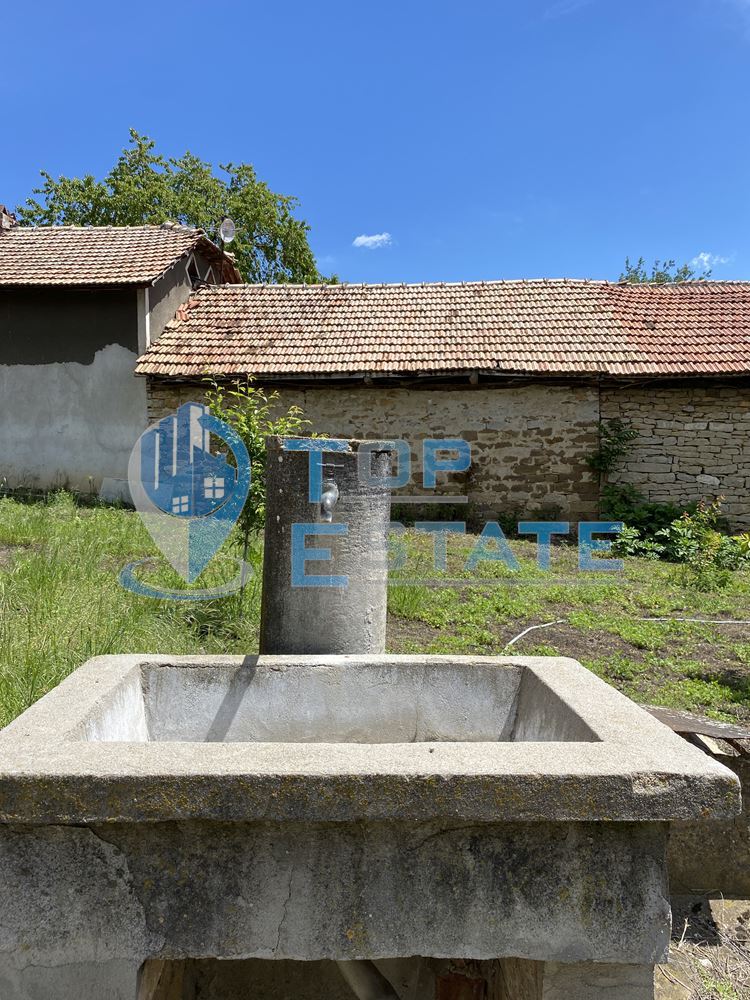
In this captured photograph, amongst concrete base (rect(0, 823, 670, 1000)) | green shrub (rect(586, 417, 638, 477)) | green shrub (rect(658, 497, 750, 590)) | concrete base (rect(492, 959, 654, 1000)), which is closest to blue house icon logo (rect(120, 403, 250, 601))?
concrete base (rect(0, 823, 670, 1000))

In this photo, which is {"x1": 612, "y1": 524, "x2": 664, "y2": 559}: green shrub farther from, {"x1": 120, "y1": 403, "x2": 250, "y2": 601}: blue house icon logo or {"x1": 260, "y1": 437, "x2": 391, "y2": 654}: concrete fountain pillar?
{"x1": 260, "y1": 437, "x2": 391, "y2": 654}: concrete fountain pillar

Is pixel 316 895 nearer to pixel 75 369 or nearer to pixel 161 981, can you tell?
pixel 161 981

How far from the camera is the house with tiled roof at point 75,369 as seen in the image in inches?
424

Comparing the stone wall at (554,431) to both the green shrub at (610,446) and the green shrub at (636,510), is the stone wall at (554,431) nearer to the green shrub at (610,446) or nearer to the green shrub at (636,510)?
the green shrub at (610,446)

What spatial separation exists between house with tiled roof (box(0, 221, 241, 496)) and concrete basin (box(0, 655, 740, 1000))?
386 inches

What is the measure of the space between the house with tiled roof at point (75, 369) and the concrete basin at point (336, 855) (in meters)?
9.79

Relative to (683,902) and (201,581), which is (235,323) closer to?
(201,581)

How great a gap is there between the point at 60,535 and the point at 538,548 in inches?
221

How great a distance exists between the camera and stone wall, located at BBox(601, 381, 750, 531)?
991 centimetres

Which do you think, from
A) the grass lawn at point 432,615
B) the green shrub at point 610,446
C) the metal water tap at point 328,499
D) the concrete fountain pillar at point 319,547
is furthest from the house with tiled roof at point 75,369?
the metal water tap at point 328,499

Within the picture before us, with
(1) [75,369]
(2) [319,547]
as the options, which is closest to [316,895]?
(2) [319,547]

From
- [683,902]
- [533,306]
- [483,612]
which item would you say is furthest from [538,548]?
[683,902]

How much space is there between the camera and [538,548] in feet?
28.6

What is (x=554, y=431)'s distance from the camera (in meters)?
10.2
